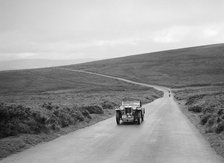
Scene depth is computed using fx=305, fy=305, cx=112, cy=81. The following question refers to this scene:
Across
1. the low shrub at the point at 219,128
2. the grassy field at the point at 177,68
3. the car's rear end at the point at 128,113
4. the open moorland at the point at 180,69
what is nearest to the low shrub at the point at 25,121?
the car's rear end at the point at 128,113

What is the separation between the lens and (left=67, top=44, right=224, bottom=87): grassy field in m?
121

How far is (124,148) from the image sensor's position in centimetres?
1437

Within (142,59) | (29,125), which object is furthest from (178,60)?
(29,125)

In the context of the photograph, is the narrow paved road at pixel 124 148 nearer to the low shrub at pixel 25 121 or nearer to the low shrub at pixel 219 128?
the low shrub at pixel 219 128

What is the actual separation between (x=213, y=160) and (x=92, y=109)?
21033mm

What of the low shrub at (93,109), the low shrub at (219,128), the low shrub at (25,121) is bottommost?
the low shrub at (93,109)

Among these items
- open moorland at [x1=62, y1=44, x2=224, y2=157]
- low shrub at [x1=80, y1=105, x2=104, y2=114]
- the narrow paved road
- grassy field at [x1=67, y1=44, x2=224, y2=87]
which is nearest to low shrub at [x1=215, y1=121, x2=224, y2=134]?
the narrow paved road

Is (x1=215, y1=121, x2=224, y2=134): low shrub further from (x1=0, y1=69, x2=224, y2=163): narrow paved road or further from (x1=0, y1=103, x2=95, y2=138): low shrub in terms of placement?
(x1=0, y1=103, x2=95, y2=138): low shrub

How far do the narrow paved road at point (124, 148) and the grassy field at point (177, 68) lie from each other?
9398cm

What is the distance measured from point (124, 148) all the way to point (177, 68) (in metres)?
134

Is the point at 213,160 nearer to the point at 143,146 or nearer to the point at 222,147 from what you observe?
the point at 222,147

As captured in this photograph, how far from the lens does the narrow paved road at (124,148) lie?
40.3ft

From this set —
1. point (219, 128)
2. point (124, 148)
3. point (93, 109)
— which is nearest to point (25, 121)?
point (124, 148)

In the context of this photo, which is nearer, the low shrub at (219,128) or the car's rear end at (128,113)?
the low shrub at (219,128)
